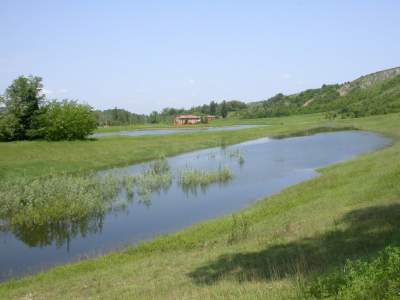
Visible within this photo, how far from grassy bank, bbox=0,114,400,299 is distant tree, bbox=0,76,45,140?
1686 inches

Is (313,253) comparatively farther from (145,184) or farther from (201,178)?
(201,178)

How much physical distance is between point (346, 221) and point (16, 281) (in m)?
Answer: 10.3

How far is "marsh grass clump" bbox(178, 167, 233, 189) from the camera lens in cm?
3122

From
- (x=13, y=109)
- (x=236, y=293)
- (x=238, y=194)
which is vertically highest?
(x=13, y=109)

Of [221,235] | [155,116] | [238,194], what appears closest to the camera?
[221,235]

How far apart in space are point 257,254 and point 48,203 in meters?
14.4

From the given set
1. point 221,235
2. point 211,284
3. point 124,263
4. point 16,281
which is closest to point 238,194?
point 221,235

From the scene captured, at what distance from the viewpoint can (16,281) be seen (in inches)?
557

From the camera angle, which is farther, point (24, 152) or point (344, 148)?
point (344, 148)

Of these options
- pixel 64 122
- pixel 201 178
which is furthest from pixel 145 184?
pixel 64 122

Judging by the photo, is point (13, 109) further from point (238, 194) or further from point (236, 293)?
point (236, 293)

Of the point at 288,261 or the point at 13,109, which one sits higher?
the point at 13,109

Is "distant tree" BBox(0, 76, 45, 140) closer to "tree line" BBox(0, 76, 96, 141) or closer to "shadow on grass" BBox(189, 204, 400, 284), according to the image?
"tree line" BBox(0, 76, 96, 141)

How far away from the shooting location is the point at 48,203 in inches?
912
